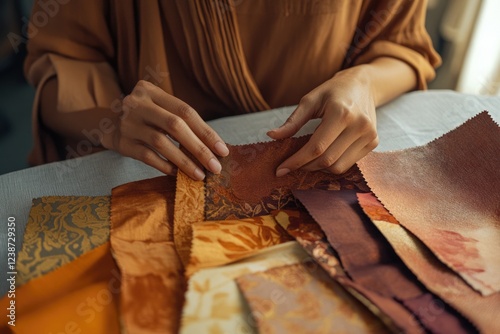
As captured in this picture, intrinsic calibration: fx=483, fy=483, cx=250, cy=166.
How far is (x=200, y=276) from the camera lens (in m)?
0.46

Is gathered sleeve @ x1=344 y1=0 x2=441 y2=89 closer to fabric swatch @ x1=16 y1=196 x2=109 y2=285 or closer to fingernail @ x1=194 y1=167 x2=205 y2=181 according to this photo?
fingernail @ x1=194 y1=167 x2=205 y2=181

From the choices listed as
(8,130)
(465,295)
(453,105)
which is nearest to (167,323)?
(465,295)

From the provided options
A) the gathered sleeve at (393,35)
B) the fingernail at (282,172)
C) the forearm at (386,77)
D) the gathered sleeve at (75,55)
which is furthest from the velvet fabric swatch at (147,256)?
the gathered sleeve at (393,35)

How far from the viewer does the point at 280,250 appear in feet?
1.66

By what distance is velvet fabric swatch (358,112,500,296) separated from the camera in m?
0.50

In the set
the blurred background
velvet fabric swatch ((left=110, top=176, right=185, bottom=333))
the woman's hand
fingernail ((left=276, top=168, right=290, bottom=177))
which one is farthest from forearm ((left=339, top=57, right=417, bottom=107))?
the blurred background

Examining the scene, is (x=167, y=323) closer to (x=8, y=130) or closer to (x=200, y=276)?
(x=200, y=276)

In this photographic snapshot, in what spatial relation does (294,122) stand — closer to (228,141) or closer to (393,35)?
(228,141)

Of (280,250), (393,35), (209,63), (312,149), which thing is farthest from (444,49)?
(280,250)

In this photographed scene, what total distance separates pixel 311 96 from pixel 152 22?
284 mm

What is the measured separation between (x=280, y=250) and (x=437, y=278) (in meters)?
0.16

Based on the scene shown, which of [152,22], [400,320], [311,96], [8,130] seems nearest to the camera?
[400,320]

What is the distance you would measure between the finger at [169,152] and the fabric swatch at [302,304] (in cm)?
16

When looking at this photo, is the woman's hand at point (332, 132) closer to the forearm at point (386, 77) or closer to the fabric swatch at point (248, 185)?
the fabric swatch at point (248, 185)
